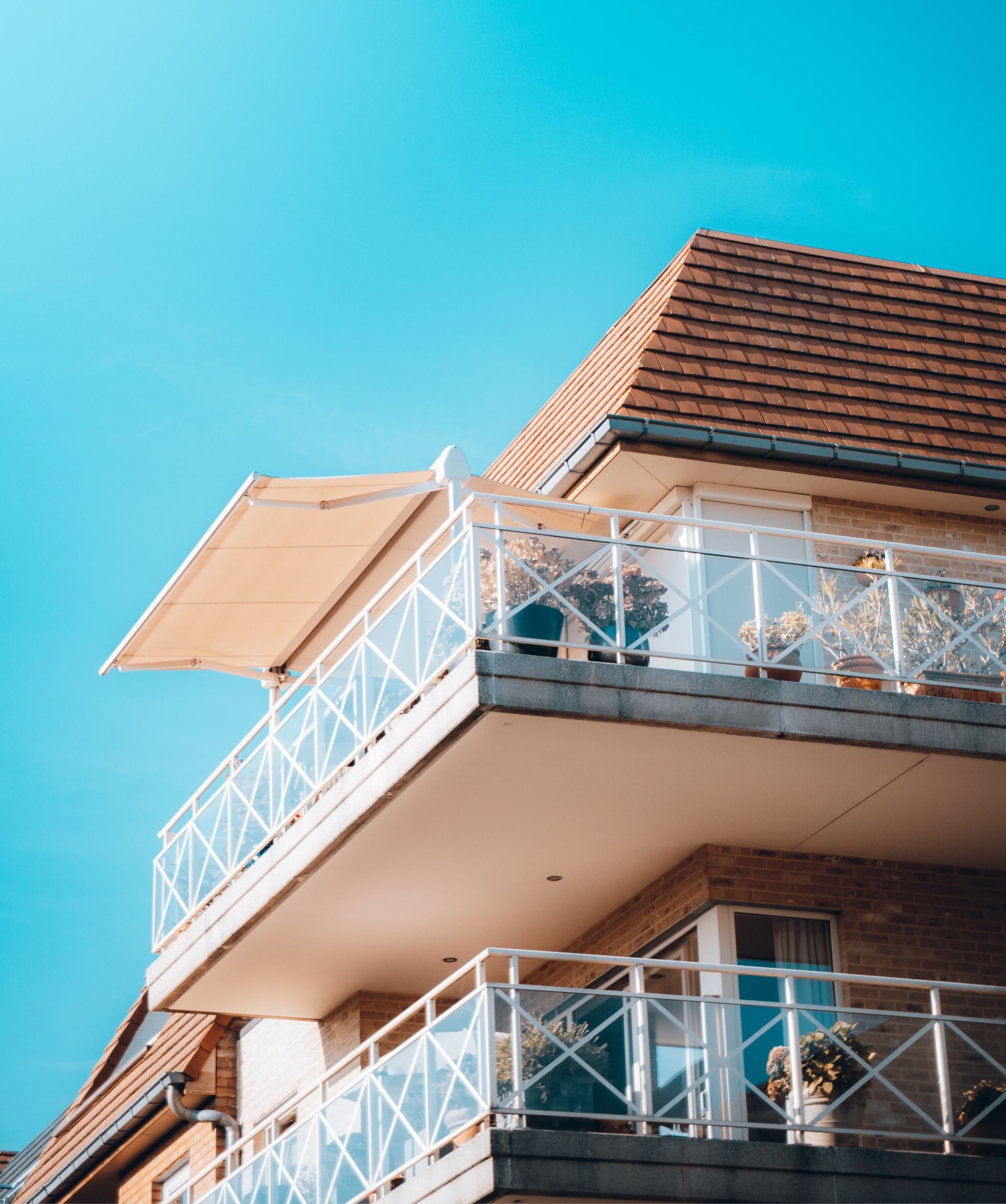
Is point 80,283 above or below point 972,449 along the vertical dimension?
above

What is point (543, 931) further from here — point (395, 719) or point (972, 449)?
point (972, 449)

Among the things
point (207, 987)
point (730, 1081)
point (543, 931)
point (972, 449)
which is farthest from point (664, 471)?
point (207, 987)

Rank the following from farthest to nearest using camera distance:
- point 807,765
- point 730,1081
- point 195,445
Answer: point 195,445 → point 807,765 → point 730,1081

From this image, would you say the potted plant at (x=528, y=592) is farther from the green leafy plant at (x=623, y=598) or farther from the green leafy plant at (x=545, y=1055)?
the green leafy plant at (x=545, y=1055)

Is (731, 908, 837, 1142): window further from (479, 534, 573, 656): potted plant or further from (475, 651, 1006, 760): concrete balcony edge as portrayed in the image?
(479, 534, 573, 656): potted plant

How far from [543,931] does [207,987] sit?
11.7 feet

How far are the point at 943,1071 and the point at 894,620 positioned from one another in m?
3.22

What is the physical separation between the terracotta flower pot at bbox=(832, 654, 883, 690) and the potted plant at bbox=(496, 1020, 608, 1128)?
334cm

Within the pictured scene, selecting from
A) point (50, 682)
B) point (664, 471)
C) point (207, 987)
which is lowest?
point (207, 987)

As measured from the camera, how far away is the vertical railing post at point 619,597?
1287cm

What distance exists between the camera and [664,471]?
1602 centimetres

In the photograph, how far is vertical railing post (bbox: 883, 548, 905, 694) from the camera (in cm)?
1327

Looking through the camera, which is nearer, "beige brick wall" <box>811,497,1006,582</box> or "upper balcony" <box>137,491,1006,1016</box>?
"upper balcony" <box>137,491,1006,1016</box>

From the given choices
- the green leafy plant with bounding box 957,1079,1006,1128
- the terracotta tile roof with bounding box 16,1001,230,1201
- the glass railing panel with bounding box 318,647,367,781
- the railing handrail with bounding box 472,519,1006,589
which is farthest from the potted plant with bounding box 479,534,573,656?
the terracotta tile roof with bounding box 16,1001,230,1201
